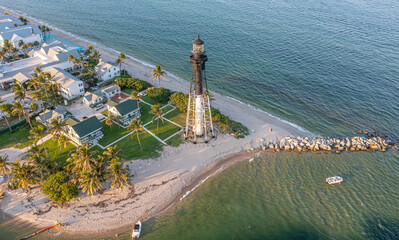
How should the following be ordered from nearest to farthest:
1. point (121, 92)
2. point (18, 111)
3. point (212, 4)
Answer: point (18, 111)
point (121, 92)
point (212, 4)

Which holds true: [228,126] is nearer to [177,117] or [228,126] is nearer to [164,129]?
[177,117]

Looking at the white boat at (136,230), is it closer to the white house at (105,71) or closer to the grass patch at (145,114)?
the grass patch at (145,114)

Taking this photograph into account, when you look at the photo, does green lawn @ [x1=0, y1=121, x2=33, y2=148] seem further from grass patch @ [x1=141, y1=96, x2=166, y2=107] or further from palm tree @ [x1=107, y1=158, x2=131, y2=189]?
grass patch @ [x1=141, y1=96, x2=166, y2=107]

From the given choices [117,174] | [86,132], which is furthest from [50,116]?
[117,174]

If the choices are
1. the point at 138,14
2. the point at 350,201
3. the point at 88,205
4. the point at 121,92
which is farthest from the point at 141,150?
the point at 138,14

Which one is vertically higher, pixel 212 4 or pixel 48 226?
pixel 212 4

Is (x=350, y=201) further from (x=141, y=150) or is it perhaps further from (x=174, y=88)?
(x=174, y=88)

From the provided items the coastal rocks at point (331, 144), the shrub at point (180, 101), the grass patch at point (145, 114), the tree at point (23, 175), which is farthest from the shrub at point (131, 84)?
the coastal rocks at point (331, 144)
